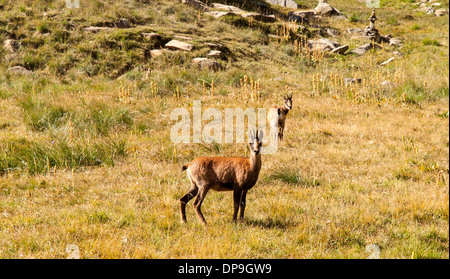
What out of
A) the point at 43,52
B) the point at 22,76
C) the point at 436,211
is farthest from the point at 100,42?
the point at 436,211

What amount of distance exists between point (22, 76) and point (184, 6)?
11220 millimetres

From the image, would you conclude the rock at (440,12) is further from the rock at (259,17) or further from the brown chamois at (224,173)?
the brown chamois at (224,173)

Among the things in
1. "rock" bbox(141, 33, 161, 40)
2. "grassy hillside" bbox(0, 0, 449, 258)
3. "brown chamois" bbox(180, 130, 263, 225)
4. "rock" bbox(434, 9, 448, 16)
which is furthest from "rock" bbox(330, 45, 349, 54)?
"rock" bbox(434, 9, 448, 16)

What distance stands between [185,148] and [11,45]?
10.5 meters

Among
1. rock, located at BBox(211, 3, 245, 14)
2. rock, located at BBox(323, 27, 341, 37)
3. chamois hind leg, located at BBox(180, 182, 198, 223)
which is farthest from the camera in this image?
rock, located at BBox(323, 27, 341, 37)

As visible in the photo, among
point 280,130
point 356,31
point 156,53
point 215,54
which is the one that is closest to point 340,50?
Answer: point 356,31

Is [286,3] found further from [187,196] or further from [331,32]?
[187,196]

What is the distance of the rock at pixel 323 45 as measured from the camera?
19312 mm

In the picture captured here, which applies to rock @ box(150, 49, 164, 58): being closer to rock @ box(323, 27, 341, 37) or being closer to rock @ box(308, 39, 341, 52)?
rock @ box(308, 39, 341, 52)

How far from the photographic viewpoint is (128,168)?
6.61 m

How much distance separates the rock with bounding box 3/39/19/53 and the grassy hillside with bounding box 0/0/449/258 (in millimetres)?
138

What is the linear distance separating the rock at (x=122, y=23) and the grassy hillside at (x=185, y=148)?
0.34 metres

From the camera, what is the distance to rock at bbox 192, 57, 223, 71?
14.3 m

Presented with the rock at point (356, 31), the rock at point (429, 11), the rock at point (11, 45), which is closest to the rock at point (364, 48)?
the rock at point (356, 31)
